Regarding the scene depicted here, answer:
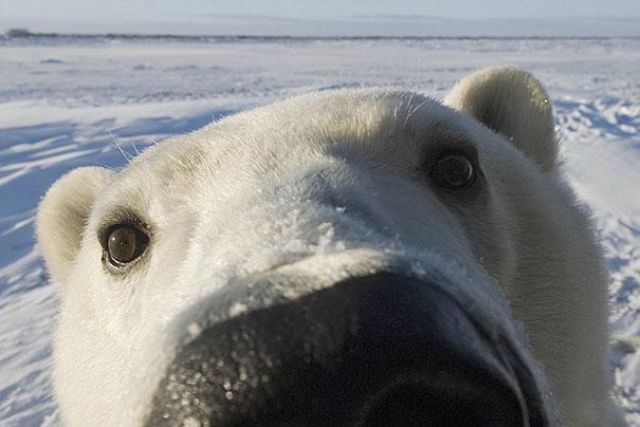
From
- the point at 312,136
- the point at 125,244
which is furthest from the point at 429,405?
the point at 125,244

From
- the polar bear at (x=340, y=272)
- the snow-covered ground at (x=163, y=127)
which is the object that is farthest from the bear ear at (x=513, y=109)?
the snow-covered ground at (x=163, y=127)

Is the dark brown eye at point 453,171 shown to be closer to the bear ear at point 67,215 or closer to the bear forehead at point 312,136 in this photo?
the bear forehead at point 312,136

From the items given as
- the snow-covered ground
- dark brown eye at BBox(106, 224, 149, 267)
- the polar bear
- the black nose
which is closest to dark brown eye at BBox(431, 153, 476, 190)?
the polar bear

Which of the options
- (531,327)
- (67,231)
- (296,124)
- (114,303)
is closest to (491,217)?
(531,327)

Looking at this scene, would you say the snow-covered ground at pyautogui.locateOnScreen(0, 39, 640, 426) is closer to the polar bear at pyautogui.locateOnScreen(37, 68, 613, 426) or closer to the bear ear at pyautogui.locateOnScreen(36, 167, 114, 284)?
the bear ear at pyautogui.locateOnScreen(36, 167, 114, 284)

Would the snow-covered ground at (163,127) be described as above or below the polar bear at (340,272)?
below

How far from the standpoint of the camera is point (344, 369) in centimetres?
95

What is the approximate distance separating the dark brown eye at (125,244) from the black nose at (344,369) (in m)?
0.88

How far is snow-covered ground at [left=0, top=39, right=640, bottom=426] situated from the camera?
4473mm

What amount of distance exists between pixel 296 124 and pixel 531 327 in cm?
81

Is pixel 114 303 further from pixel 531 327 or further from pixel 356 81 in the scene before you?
pixel 356 81

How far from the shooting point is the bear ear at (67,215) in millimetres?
2674

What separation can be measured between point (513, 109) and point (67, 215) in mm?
1641

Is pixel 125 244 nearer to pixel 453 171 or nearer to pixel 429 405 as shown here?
pixel 453 171
